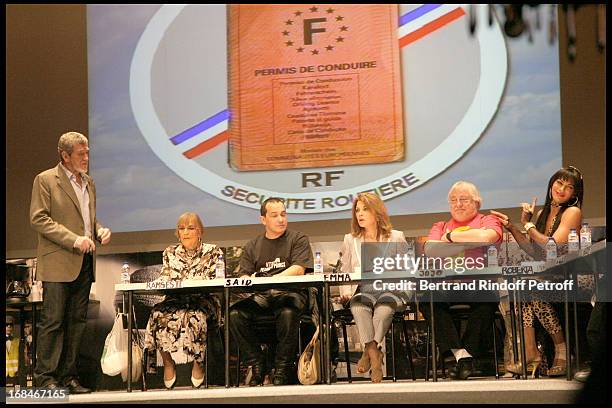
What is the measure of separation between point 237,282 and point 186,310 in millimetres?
601

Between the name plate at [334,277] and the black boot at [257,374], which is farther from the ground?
the name plate at [334,277]

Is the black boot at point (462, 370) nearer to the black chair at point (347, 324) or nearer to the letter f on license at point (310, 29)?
the black chair at point (347, 324)

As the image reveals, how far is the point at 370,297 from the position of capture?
Result: 504 centimetres

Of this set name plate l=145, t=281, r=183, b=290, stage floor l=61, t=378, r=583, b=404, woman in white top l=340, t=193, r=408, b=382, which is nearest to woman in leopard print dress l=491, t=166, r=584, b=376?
stage floor l=61, t=378, r=583, b=404

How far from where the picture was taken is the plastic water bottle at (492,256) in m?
4.98

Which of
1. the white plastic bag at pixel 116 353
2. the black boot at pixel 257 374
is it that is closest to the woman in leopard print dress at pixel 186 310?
the white plastic bag at pixel 116 353

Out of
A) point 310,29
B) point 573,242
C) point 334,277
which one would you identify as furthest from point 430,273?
point 310,29

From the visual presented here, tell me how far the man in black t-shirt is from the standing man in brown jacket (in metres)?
0.92

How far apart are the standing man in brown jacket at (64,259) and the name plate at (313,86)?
1612 millimetres

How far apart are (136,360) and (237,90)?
7.07 feet

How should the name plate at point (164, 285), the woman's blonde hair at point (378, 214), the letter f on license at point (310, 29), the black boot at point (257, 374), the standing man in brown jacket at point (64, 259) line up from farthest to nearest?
the letter f on license at point (310, 29), the woman's blonde hair at point (378, 214), the black boot at point (257, 374), the name plate at point (164, 285), the standing man in brown jacket at point (64, 259)

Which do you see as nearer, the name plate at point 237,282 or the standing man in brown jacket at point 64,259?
the standing man in brown jacket at point 64,259

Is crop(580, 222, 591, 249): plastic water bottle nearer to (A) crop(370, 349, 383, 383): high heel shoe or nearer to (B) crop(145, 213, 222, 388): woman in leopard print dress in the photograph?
(A) crop(370, 349, 383, 383): high heel shoe

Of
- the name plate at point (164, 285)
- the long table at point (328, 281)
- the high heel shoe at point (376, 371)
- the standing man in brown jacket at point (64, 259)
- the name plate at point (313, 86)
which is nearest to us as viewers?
the long table at point (328, 281)
